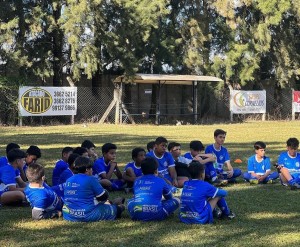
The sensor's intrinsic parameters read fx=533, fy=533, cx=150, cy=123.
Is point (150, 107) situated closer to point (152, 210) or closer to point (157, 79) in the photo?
point (157, 79)

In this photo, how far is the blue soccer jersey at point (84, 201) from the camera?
6105 millimetres

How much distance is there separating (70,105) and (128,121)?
3.70 metres

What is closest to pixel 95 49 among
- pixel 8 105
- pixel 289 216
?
pixel 8 105

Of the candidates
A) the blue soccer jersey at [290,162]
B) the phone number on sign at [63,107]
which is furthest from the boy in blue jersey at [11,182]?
the phone number on sign at [63,107]

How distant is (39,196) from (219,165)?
13.8ft

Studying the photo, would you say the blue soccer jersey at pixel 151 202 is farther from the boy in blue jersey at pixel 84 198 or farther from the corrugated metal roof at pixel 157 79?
the corrugated metal roof at pixel 157 79

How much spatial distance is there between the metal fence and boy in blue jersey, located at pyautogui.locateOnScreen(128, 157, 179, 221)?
1990 centimetres

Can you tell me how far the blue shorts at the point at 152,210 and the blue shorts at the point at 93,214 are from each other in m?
0.24

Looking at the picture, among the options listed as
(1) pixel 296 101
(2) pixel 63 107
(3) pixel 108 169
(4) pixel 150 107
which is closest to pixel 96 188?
(3) pixel 108 169

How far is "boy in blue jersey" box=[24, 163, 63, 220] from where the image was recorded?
639cm

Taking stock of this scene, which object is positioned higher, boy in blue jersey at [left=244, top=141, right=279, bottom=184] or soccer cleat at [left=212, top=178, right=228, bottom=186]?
boy in blue jersey at [left=244, top=141, right=279, bottom=184]

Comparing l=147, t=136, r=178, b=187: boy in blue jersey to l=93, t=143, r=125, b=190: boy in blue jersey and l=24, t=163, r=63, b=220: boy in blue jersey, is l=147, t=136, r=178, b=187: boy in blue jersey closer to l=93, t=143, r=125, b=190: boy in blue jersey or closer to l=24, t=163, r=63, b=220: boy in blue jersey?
l=93, t=143, r=125, b=190: boy in blue jersey

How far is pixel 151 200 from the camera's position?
6238mm

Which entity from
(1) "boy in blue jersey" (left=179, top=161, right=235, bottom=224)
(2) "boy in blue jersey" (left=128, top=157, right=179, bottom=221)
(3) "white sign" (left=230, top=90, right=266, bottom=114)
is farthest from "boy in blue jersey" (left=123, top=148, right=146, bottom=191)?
(3) "white sign" (left=230, top=90, right=266, bottom=114)
